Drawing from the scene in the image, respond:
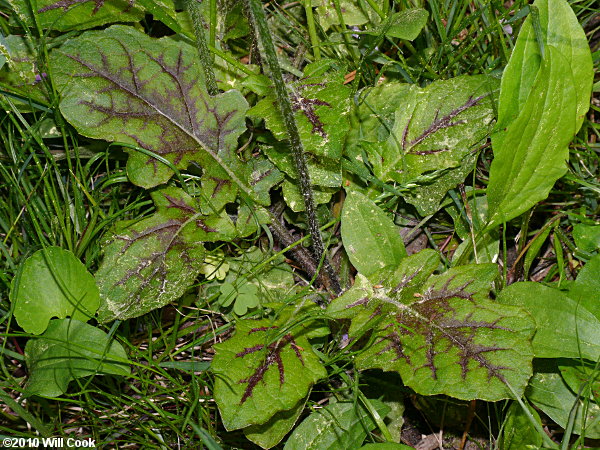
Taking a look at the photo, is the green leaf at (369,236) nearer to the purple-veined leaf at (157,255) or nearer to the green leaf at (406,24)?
the purple-veined leaf at (157,255)

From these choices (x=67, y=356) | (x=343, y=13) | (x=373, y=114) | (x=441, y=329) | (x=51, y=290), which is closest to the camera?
(x=441, y=329)

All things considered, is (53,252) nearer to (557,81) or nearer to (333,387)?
(333,387)

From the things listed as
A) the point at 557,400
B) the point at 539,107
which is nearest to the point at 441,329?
the point at 557,400

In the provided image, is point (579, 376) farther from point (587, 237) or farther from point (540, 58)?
point (540, 58)

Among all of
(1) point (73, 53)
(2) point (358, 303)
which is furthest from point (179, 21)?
(2) point (358, 303)

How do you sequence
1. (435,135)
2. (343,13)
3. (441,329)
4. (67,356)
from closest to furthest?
(441,329) → (67,356) → (435,135) → (343,13)

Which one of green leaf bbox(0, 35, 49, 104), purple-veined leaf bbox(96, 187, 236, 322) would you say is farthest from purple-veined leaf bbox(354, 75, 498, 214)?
green leaf bbox(0, 35, 49, 104)

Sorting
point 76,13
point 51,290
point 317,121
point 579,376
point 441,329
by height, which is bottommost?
point 579,376
